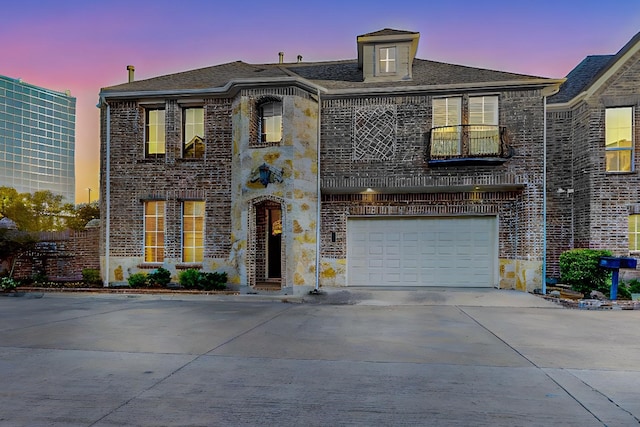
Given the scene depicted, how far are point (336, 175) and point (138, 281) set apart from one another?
698cm

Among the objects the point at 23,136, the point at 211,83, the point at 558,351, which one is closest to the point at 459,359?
the point at 558,351

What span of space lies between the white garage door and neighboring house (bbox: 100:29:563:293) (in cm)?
5

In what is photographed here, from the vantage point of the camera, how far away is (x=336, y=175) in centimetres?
1291

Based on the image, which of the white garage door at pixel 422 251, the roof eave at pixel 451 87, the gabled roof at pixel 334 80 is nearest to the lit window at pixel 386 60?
the gabled roof at pixel 334 80

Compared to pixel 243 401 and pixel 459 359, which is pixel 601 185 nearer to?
pixel 459 359

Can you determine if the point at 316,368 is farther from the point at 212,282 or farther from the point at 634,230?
the point at 634,230

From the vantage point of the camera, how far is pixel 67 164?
354ft

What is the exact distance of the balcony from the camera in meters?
12.1

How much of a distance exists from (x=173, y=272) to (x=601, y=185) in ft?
44.6

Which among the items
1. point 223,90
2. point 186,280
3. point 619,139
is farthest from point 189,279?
point 619,139

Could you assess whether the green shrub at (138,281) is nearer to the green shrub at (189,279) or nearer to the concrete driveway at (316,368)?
the green shrub at (189,279)

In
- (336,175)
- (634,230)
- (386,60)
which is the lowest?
(634,230)

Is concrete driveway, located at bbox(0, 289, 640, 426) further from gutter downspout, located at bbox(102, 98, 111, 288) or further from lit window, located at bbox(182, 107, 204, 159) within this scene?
lit window, located at bbox(182, 107, 204, 159)

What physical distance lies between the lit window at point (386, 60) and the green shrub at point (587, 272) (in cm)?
807
